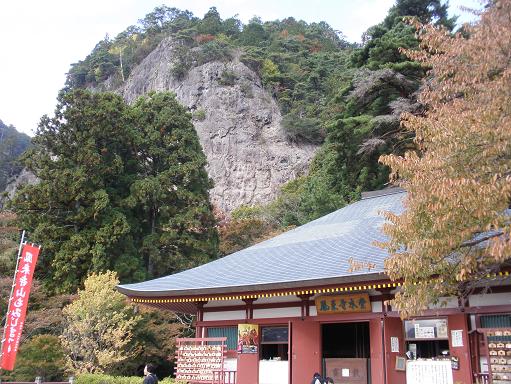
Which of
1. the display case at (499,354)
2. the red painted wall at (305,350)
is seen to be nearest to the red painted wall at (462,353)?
the display case at (499,354)

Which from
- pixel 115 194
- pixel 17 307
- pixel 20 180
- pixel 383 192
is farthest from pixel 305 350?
pixel 20 180

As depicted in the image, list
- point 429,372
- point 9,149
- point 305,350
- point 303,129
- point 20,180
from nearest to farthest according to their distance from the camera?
point 429,372, point 305,350, point 303,129, point 20,180, point 9,149

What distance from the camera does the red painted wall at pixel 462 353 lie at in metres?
10.3

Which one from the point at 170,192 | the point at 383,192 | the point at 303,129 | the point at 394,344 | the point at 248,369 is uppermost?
the point at 303,129

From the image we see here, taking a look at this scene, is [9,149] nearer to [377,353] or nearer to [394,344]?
[377,353]

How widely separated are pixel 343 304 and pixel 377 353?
131cm

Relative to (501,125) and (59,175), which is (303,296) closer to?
(501,125)

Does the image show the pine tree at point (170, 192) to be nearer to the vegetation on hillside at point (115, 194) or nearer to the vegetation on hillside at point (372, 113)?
the vegetation on hillside at point (115, 194)

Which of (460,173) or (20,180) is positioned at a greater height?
(20,180)

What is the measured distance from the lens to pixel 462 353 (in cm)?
1045

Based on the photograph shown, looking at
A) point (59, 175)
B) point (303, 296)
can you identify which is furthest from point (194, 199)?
point (303, 296)

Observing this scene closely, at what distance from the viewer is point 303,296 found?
12586 millimetres

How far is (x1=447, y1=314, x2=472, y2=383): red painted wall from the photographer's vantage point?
10.3m

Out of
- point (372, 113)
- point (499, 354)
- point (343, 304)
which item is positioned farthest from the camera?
point (372, 113)
